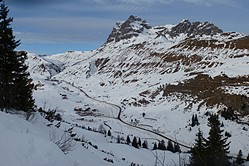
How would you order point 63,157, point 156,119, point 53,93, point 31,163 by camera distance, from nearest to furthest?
point 31,163 → point 63,157 → point 156,119 → point 53,93

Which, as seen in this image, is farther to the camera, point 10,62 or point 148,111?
point 148,111

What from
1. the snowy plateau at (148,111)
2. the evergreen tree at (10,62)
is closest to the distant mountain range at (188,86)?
the snowy plateau at (148,111)

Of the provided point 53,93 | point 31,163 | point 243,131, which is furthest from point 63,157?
point 53,93

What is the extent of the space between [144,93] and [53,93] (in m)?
45.7

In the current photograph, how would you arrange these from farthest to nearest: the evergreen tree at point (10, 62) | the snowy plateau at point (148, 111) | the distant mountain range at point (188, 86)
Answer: the distant mountain range at point (188, 86), the evergreen tree at point (10, 62), the snowy plateau at point (148, 111)

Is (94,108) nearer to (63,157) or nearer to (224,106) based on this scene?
(224,106)

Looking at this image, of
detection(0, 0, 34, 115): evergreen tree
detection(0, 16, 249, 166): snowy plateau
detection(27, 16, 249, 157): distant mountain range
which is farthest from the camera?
detection(27, 16, 249, 157): distant mountain range

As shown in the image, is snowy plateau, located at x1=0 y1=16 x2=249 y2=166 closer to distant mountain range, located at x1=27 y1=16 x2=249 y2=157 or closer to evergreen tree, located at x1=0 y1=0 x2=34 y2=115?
distant mountain range, located at x1=27 y1=16 x2=249 y2=157

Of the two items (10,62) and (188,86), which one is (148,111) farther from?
(10,62)

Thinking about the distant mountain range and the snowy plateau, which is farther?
Result: the distant mountain range

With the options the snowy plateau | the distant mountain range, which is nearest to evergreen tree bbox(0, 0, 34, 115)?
the snowy plateau

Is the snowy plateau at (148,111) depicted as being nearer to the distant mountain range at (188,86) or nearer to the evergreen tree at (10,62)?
the distant mountain range at (188,86)

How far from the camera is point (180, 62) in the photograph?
166 m

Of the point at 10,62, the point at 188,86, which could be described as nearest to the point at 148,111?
the point at 188,86
